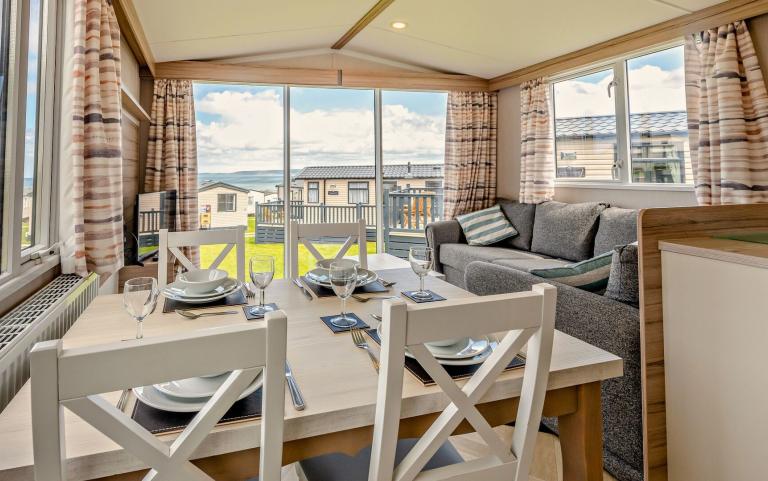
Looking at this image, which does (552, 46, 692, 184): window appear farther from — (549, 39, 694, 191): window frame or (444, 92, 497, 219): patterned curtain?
(444, 92, 497, 219): patterned curtain

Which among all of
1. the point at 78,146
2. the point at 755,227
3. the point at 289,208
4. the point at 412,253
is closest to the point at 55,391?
the point at 412,253

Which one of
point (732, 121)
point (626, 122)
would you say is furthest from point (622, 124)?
point (732, 121)

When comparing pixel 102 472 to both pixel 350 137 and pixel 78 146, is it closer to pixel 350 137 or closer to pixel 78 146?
pixel 78 146

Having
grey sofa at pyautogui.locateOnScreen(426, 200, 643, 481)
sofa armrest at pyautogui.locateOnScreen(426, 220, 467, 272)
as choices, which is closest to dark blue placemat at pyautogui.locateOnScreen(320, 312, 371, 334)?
grey sofa at pyautogui.locateOnScreen(426, 200, 643, 481)

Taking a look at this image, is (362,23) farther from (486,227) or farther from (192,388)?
(192,388)

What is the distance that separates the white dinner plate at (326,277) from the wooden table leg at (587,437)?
3.17ft

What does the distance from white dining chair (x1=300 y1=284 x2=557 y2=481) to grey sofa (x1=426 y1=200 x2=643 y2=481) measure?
0.97 metres

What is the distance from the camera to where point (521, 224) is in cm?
466

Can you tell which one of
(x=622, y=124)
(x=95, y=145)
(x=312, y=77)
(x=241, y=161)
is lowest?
(x=95, y=145)

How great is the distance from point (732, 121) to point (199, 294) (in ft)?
11.6

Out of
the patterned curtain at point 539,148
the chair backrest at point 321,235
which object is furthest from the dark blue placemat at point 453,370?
the patterned curtain at point 539,148

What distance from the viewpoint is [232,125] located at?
15.5 feet

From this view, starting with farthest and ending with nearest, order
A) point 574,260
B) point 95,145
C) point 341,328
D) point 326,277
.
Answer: point 574,260
point 95,145
point 326,277
point 341,328

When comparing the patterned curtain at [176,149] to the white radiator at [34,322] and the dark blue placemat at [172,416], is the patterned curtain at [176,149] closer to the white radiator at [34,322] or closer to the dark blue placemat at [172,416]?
the white radiator at [34,322]
